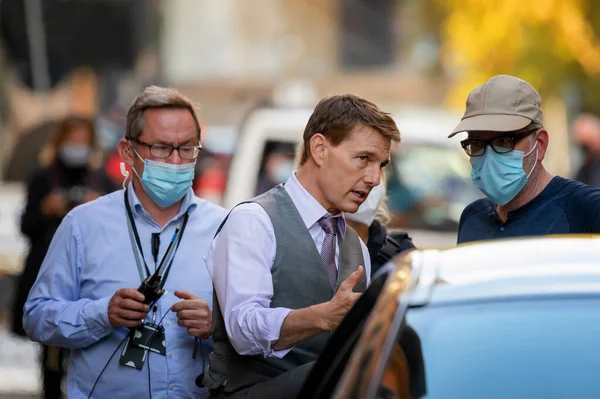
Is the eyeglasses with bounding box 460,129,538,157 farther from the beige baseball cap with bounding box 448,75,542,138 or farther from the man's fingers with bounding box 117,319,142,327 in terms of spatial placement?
the man's fingers with bounding box 117,319,142,327

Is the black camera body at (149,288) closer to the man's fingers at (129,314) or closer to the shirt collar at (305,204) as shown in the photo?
the man's fingers at (129,314)

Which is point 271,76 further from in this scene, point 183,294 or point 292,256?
point 292,256

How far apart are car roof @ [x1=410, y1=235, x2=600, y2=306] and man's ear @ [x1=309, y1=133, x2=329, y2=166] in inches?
33.1

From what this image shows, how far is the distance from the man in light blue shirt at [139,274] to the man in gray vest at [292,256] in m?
0.45

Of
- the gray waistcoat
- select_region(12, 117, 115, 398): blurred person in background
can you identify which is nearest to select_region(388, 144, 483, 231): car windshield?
select_region(12, 117, 115, 398): blurred person in background

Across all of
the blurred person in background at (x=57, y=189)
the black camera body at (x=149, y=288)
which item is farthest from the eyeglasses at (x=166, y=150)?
the blurred person in background at (x=57, y=189)

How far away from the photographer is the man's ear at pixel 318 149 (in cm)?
438

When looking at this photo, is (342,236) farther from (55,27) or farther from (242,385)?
(55,27)

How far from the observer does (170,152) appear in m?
5.12

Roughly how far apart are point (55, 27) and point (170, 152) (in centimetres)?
1119

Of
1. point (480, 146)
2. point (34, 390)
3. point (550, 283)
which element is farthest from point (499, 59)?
point (550, 283)

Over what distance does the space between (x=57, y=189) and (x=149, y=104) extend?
11.1 feet

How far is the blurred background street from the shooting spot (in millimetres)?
10273

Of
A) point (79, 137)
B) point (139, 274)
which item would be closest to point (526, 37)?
point (79, 137)
